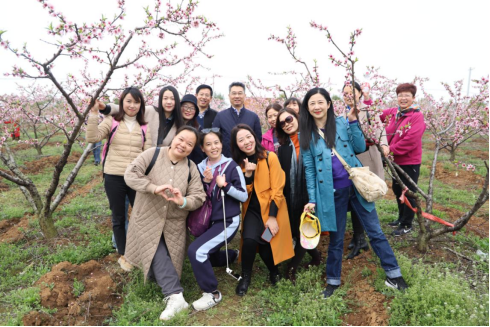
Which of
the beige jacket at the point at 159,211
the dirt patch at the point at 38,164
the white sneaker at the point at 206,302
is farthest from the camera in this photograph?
the dirt patch at the point at 38,164

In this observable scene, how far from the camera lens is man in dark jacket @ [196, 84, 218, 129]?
A: 4402mm

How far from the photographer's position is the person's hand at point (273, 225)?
10.8 feet

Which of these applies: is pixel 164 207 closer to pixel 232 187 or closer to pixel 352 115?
pixel 232 187

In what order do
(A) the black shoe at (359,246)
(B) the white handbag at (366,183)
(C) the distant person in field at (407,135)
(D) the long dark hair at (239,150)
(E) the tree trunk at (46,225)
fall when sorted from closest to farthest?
(B) the white handbag at (366,183) → (D) the long dark hair at (239,150) → (A) the black shoe at (359,246) → (C) the distant person in field at (407,135) → (E) the tree trunk at (46,225)

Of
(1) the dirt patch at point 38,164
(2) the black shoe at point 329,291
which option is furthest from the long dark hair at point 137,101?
(1) the dirt patch at point 38,164

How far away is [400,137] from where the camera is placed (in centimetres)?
421

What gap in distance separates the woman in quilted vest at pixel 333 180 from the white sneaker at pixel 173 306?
56.8 inches

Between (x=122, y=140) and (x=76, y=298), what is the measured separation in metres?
1.80

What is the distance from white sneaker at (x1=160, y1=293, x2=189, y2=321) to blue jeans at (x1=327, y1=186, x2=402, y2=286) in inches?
60.2

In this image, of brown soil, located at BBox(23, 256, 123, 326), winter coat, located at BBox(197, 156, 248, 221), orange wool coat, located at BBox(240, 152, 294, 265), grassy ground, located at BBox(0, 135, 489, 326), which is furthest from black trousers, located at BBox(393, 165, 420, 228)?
brown soil, located at BBox(23, 256, 123, 326)

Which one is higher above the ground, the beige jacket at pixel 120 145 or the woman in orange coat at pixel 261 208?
the beige jacket at pixel 120 145

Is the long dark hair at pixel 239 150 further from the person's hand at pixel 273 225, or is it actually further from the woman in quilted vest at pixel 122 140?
the woman in quilted vest at pixel 122 140

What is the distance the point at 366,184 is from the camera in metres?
2.93

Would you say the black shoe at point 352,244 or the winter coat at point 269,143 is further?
the black shoe at point 352,244
